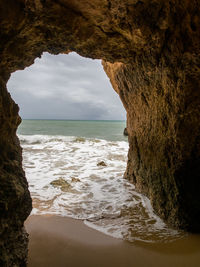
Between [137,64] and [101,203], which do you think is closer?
[137,64]

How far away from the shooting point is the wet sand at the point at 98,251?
2.25 metres

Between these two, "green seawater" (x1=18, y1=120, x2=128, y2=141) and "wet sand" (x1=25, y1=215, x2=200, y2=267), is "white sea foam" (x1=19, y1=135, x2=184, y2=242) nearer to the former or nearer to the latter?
"wet sand" (x1=25, y1=215, x2=200, y2=267)

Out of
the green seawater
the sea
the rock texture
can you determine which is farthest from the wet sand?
the green seawater

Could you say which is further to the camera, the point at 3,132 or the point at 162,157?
the point at 162,157

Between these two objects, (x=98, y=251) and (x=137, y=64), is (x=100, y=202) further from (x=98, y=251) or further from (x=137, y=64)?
(x=137, y=64)

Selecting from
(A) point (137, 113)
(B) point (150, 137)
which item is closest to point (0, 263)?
(B) point (150, 137)

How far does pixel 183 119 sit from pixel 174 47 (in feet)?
3.44

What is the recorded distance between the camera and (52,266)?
7.15 feet

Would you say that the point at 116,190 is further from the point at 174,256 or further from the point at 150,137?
the point at 174,256

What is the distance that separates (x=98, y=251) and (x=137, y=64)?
9.96ft

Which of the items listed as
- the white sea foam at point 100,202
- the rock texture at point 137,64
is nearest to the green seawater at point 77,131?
the white sea foam at point 100,202

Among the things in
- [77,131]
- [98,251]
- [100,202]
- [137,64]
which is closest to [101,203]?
[100,202]

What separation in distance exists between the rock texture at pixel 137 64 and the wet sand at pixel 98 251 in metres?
0.42

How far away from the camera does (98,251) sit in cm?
247
